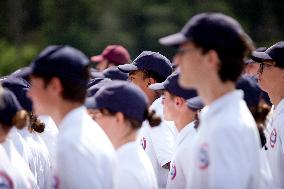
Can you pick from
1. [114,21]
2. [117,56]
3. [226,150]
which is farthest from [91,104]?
[114,21]

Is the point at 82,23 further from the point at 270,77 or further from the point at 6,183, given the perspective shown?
the point at 6,183

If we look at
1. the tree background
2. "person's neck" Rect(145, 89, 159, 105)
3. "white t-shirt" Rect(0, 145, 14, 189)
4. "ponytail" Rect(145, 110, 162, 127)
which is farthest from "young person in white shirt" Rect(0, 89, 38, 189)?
the tree background

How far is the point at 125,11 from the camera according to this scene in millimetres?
22281

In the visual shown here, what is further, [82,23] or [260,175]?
[82,23]

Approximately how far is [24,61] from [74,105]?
1398 cm

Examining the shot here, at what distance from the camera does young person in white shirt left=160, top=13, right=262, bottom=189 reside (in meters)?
4.57

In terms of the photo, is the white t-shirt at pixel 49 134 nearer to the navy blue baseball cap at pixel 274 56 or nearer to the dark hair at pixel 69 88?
the navy blue baseball cap at pixel 274 56

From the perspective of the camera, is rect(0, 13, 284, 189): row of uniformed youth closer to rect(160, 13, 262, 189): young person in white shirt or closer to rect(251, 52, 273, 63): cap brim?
rect(160, 13, 262, 189): young person in white shirt

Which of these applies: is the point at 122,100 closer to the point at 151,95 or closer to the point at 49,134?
the point at 49,134

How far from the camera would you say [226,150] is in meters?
4.55

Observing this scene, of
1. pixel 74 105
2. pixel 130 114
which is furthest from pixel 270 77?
pixel 74 105

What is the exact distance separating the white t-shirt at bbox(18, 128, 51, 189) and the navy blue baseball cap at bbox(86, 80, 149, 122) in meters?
1.36

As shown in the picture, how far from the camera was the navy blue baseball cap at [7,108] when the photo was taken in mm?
5262

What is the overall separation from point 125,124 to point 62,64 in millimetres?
616
